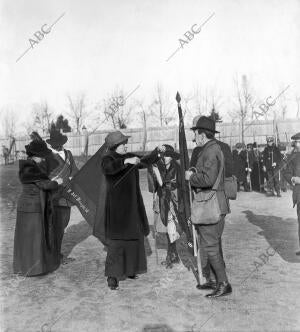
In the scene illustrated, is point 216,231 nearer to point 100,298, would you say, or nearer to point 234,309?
point 234,309

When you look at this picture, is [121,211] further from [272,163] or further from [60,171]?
[272,163]

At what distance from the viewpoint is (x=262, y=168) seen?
17266mm

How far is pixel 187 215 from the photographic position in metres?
5.50

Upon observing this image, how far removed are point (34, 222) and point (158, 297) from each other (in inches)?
89.3

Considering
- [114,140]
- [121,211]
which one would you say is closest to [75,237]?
[121,211]

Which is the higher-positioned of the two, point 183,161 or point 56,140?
point 56,140

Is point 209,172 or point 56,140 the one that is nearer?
point 209,172

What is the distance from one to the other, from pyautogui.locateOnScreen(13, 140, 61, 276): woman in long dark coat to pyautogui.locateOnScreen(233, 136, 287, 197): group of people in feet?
31.7

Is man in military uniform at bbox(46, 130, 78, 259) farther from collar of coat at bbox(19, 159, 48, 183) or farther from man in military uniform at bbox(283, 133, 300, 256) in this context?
man in military uniform at bbox(283, 133, 300, 256)

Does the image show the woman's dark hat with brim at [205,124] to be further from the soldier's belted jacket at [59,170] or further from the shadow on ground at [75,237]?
the shadow on ground at [75,237]

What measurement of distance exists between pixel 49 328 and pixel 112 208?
182 cm

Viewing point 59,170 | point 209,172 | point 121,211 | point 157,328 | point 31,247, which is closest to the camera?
point 157,328

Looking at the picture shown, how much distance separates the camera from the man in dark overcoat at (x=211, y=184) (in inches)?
195

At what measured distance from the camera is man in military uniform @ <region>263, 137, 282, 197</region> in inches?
614
